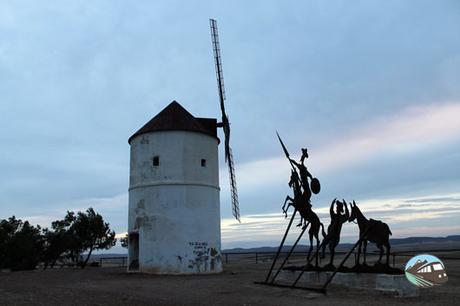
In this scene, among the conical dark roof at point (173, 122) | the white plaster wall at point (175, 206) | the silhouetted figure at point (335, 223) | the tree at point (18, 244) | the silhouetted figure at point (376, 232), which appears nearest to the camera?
the silhouetted figure at point (376, 232)

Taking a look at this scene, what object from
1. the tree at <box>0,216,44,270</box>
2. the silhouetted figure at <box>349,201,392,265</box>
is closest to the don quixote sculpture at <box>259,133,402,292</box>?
the silhouetted figure at <box>349,201,392,265</box>

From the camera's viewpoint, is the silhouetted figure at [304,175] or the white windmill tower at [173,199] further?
the white windmill tower at [173,199]

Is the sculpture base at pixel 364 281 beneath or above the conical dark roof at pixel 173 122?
beneath

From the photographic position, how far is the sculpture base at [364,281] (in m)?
12.5

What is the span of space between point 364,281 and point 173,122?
12.5 meters

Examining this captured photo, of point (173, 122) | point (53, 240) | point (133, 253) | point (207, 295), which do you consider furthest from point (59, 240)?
point (207, 295)

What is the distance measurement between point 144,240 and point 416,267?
15.1 metres

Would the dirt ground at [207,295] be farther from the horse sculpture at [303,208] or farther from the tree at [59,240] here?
the tree at [59,240]

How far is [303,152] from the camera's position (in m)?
15.8

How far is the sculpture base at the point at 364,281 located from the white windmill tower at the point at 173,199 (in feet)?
20.8

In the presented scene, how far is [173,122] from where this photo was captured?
23016 mm

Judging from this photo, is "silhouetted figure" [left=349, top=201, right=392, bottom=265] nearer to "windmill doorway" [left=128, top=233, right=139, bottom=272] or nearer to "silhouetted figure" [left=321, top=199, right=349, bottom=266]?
"silhouetted figure" [left=321, top=199, right=349, bottom=266]

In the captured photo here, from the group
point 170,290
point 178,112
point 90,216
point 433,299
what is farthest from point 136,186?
point 433,299

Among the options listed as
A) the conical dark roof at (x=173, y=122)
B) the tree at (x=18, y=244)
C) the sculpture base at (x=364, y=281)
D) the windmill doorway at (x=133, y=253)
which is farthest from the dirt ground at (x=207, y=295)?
the tree at (x=18, y=244)
